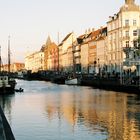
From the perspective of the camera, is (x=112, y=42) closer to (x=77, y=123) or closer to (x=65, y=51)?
(x=65, y=51)

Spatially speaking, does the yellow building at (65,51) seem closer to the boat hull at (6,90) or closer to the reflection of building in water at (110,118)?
the boat hull at (6,90)

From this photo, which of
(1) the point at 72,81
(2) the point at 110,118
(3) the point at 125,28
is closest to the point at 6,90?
(2) the point at 110,118

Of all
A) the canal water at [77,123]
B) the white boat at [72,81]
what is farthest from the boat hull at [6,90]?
the white boat at [72,81]

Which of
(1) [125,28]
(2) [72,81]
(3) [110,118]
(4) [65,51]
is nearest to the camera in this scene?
(3) [110,118]

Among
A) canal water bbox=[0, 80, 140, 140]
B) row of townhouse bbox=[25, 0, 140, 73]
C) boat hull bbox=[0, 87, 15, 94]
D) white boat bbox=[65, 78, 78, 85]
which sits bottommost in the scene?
canal water bbox=[0, 80, 140, 140]

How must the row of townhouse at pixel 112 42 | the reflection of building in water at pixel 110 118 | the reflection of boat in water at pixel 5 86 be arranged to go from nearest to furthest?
the reflection of building in water at pixel 110 118 → the reflection of boat in water at pixel 5 86 → the row of townhouse at pixel 112 42

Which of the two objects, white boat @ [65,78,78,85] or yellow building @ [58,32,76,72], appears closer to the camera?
white boat @ [65,78,78,85]

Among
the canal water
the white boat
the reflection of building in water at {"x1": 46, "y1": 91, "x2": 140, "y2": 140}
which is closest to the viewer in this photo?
the canal water

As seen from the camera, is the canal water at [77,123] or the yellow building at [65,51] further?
the yellow building at [65,51]

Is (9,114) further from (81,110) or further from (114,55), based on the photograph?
(114,55)

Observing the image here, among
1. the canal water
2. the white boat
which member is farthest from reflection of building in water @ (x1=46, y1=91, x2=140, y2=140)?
the white boat

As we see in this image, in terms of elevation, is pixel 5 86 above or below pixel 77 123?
above

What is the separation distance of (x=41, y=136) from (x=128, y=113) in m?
14.0

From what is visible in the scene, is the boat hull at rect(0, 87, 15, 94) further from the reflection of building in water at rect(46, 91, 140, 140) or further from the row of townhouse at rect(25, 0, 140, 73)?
the row of townhouse at rect(25, 0, 140, 73)
